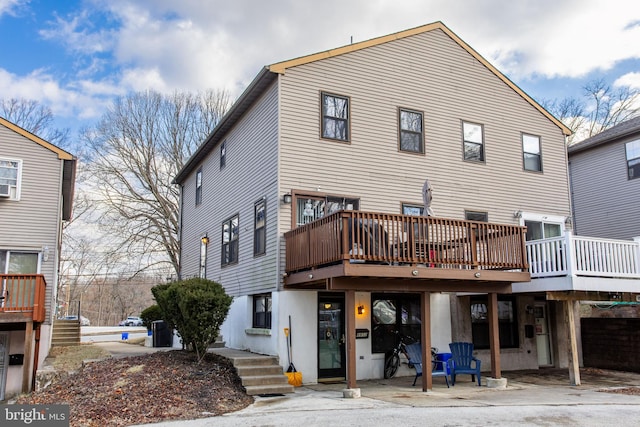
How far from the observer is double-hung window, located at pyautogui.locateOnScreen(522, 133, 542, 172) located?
53.6 feet

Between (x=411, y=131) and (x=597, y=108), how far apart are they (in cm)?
2282

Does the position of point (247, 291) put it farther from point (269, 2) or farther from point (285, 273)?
point (269, 2)

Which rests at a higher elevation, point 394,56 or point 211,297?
→ point 394,56

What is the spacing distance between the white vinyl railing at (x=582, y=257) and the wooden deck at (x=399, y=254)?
0.76 m

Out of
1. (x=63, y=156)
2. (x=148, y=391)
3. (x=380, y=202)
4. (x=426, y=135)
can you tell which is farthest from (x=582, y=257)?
(x=63, y=156)

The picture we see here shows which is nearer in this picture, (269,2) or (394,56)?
(394,56)

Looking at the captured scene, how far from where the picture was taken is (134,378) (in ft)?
34.9

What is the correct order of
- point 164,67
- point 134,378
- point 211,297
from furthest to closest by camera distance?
point 164,67 → point 211,297 → point 134,378

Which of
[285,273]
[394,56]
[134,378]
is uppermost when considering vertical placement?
[394,56]

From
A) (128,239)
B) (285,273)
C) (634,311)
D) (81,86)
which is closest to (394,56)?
(285,273)

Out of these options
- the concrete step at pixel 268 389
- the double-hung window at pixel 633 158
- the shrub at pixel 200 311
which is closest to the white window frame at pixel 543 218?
the double-hung window at pixel 633 158

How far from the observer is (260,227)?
44.9 ft

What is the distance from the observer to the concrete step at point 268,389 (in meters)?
10.3

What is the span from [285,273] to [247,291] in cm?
251
